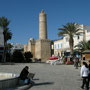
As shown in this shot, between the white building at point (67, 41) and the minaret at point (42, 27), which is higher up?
the minaret at point (42, 27)

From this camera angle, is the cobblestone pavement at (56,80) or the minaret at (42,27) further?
the minaret at (42,27)

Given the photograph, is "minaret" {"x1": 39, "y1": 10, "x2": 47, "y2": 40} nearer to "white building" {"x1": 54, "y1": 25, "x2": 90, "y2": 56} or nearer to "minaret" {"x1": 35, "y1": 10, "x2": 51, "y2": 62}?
"minaret" {"x1": 35, "y1": 10, "x2": 51, "y2": 62}

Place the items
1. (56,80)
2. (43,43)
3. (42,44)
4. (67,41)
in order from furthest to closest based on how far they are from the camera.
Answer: (43,43) < (42,44) < (67,41) < (56,80)

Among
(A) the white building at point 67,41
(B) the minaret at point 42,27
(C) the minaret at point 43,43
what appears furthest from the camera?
(B) the minaret at point 42,27

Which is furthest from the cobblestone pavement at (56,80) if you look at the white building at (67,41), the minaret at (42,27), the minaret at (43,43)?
the minaret at (42,27)

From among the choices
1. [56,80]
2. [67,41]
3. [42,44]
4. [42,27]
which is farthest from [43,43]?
[56,80]

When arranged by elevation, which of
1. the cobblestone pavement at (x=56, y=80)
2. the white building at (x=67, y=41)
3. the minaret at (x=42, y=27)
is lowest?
the cobblestone pavement at (x=56, y=80)

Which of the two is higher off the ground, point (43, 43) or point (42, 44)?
point (43, 43)

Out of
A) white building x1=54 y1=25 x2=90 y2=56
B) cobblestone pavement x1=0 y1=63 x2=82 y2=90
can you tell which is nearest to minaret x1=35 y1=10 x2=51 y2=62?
white building x1=54 y1=25 x2=90 y2=56

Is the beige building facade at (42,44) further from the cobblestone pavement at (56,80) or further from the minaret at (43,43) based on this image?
the cobblestone pavement at (56,80)

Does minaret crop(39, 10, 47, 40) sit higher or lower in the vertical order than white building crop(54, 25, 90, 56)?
higher

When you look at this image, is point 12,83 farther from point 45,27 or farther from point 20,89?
point 45,27

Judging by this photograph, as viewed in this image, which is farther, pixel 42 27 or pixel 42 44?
pixel 42 27

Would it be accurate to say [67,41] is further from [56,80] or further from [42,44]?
[56,80]
